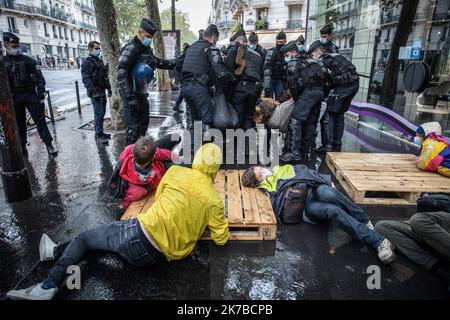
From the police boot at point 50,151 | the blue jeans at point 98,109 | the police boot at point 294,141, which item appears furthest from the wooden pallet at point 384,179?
the police boot at point 50,151

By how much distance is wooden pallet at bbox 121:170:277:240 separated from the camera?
3186 mm

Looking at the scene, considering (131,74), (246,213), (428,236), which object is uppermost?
(131,74)

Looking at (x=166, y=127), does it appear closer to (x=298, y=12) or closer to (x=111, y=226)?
(x=111, y=226)

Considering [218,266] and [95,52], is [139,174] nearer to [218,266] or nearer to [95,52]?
[218,266]

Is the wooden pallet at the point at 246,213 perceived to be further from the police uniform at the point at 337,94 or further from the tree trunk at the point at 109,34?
the tree trunk at the point at 109,34

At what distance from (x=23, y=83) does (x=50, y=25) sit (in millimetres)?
57481

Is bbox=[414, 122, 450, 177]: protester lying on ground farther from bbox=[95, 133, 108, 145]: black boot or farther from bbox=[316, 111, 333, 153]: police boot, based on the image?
bbox=[95, 133, 108, 145]: black boot

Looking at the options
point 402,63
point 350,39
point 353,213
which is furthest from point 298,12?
point 353,213

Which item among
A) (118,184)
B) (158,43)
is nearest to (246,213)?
(118,184)

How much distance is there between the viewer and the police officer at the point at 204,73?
5109mm

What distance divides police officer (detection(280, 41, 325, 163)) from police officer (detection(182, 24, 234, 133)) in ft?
3.72

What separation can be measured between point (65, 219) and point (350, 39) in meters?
9.95

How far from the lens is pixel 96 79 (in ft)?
21.8

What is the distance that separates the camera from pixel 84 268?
2.82m
